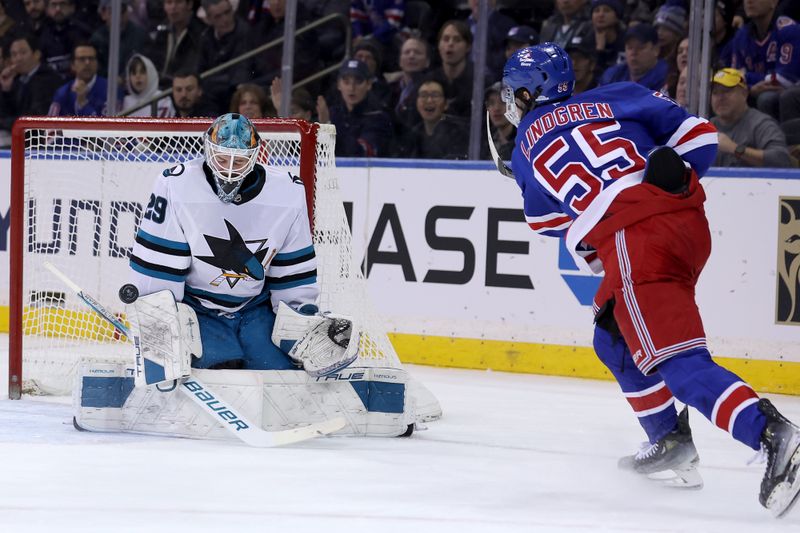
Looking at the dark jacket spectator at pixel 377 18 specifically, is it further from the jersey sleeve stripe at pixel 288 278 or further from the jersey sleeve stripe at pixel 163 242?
the jersey sleeve stripe at pixel 163 242

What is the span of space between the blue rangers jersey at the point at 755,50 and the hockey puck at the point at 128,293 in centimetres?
291

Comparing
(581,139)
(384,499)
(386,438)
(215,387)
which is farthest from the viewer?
(386,438)

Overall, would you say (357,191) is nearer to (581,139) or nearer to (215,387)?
(215,387)

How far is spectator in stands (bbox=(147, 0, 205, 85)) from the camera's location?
6676mm

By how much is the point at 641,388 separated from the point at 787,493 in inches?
24.3

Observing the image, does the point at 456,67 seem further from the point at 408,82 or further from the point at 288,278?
the point at 288,278

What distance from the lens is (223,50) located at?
6652mm

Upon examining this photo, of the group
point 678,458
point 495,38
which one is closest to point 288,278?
point 678,458

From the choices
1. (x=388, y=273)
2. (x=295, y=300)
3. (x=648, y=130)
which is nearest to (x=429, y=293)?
(x=388, y=273)

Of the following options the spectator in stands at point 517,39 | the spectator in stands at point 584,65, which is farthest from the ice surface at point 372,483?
the spectator in stands at point 517,39

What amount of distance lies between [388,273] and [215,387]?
92.9 inches

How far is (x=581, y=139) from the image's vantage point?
2.99m

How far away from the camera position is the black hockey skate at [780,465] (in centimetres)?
244

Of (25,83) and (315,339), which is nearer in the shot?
(315,339)
